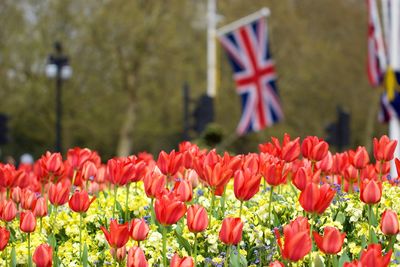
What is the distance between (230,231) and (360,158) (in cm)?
135

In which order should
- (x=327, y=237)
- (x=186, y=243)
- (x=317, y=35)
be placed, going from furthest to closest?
(x=317, y=35) < (x=186, y=243) < (x=327, y=237)

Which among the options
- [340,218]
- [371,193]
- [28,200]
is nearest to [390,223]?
[371,193]

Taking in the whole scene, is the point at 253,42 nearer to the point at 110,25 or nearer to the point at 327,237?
the point at 110,25

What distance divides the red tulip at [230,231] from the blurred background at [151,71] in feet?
81.1

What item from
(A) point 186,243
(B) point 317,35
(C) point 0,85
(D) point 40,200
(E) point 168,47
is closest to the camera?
(A) point 186,243

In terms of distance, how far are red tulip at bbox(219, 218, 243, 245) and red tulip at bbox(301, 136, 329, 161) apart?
3.57ft

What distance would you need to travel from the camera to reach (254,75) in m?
21.0

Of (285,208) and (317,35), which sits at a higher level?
(317,35)

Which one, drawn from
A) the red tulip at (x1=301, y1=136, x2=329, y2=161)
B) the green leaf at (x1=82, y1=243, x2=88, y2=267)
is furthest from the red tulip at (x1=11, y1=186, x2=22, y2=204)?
the red tulip at (x1=301, y1=136, x2=329, y2=161)

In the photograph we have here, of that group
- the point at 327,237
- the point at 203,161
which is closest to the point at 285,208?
the point at 203,161

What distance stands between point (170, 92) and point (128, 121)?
2.40 m

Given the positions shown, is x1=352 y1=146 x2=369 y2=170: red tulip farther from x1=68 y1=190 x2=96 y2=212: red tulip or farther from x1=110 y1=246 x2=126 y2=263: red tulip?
x1=110 y1=246 x2=126 y2=263: red tulip

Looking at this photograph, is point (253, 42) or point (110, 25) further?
point (110, 25)

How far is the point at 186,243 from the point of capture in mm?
3312
